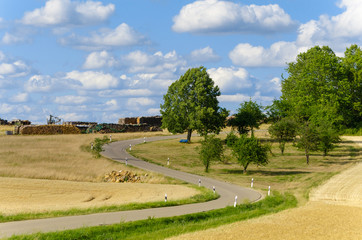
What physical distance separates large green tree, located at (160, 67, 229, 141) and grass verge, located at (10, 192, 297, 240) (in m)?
45.9

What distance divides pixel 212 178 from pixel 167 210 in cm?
1969

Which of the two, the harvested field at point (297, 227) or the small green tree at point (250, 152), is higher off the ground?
the small green tree at point (250, 152)

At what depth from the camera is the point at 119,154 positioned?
63844 millimetres

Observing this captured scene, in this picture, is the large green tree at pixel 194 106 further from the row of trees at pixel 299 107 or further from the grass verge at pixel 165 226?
the grass verge at pixel 165 226

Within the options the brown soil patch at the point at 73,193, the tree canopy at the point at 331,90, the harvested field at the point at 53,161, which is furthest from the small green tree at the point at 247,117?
the brown soil patch at the point at 73,193

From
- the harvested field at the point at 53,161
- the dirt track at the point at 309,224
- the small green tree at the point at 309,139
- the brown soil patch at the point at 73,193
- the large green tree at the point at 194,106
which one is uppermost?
the large green tree at the point at 194,106

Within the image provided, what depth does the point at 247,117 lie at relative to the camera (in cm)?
8188

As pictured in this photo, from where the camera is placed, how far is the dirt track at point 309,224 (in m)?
22.7

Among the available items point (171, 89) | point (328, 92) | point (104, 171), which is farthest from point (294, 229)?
point (328, 92)

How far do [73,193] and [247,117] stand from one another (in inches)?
1922

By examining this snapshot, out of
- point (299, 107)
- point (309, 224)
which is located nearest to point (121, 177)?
point (309, 224)

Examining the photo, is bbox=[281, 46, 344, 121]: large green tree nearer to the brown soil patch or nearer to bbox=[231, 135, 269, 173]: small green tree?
bbox=[231, 135, 269, 173]: small green tree

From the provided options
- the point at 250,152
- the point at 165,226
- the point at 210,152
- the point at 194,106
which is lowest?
the point at 165,226

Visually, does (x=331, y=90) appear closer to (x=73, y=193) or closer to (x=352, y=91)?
(x=352, y=91)
